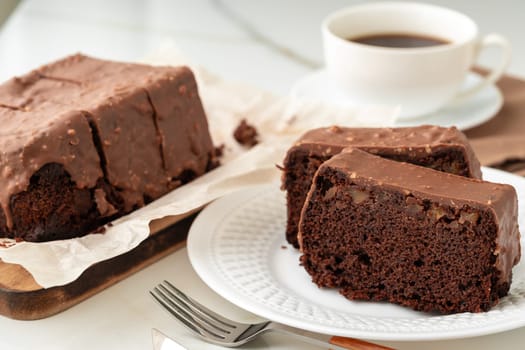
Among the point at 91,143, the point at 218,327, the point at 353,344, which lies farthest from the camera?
the point at 91,143

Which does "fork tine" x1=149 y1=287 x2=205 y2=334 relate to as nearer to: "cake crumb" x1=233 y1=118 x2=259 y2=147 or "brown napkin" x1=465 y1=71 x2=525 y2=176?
"cake crumb" x1=233 y1=118 x2=259 y2=147

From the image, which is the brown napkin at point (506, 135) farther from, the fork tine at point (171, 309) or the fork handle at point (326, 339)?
the fork tine at point (171, 309)

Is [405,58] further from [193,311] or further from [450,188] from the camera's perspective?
[193,311]

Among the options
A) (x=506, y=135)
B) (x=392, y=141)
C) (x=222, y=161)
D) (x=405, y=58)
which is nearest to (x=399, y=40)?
(x=405, y=58)

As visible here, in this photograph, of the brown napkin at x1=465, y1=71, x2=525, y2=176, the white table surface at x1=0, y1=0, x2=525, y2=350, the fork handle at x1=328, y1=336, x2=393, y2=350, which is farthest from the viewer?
the white table surface at x1=0, y1=0, x2=525, y2=350

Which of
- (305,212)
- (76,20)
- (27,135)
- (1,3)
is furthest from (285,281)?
(76,20)

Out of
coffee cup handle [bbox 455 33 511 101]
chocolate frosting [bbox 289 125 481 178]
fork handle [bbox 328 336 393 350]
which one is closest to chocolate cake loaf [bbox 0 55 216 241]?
chocolate frosting [bbox 289 125 481 178]
